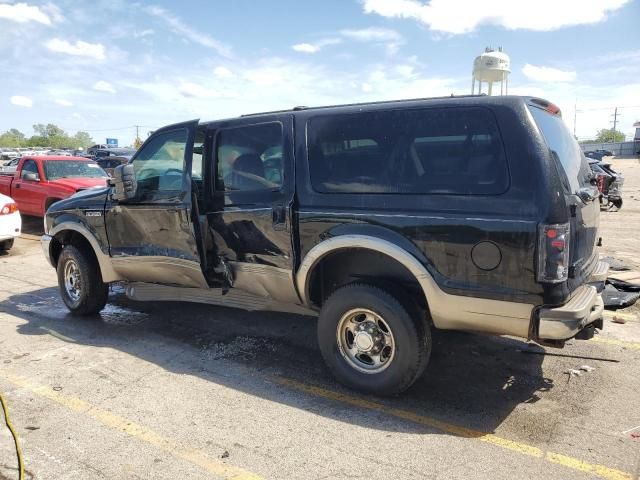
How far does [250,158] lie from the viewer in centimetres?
433

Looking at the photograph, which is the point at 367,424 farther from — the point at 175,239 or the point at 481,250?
the point at 175,239

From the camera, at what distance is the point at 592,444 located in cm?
309

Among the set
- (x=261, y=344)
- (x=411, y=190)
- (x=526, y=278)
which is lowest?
(x=261, y=344)

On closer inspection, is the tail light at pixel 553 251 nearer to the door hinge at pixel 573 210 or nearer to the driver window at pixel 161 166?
the door hinge at pixel 573 210

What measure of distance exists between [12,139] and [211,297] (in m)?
154

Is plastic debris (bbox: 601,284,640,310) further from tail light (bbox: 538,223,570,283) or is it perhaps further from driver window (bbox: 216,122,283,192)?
driver window (bbox: 216,122,283,192)

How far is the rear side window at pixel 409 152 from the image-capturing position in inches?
127

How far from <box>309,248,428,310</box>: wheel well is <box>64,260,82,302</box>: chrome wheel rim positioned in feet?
9.91

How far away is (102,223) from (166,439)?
2.84 metres

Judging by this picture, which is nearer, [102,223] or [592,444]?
[592,444]

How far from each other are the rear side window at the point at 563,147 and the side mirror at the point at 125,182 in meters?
3.55

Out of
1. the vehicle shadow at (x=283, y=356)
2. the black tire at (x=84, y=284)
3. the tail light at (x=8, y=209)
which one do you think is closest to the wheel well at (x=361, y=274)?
the vehicle shadow at (x=283, y=356)

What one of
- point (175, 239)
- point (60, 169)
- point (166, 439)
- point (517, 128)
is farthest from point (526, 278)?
point (60, 169)

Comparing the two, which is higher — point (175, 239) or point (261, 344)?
point (175, 239)
